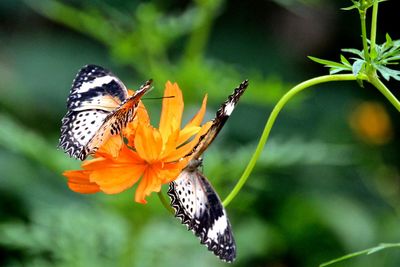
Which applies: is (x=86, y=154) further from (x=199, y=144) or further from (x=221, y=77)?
(x=221, y=77)

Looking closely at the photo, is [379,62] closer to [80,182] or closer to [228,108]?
[228,108]

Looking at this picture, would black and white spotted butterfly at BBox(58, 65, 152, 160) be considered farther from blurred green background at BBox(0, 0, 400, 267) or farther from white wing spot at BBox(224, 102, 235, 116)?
blurred green background at BBox(0, 0, 400, 267)

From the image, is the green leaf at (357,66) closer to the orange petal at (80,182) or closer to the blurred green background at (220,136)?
the orange petal at (80,182)

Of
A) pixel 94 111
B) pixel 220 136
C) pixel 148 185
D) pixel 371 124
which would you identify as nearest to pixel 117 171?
pixel 148 185

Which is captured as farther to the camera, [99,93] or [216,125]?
[99,93]

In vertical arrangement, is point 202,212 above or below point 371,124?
below
